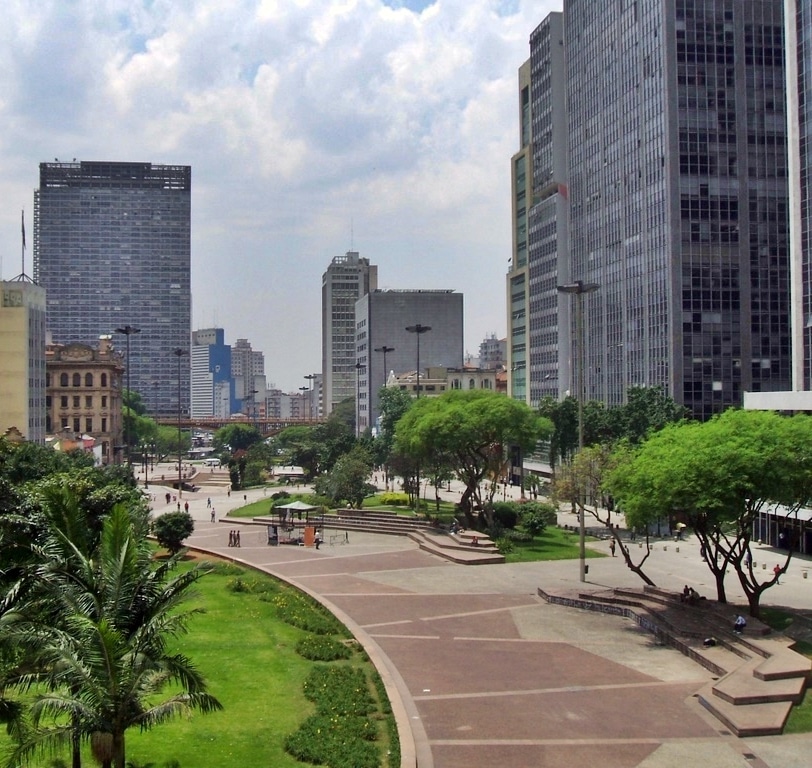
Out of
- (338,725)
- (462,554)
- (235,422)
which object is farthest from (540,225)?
(338,725)

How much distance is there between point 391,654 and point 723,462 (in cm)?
1318

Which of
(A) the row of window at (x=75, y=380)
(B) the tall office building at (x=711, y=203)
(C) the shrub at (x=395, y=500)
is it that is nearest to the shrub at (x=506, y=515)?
(C) the shrub at (x=395, y=500)

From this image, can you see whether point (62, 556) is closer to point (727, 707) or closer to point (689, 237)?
point (727, 707)

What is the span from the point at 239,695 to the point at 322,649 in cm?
531

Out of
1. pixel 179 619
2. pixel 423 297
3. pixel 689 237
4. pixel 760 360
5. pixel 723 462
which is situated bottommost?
pixel 179 619

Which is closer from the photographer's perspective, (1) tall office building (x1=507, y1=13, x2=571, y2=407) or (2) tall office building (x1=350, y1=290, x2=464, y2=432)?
(1) tall office building (x1=507, y1=13, x2=571, y2=407)

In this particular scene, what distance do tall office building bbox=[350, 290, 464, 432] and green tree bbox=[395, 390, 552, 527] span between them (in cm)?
12280

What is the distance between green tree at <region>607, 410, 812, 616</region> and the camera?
30.4m

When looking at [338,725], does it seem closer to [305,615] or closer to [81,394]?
[305,615]

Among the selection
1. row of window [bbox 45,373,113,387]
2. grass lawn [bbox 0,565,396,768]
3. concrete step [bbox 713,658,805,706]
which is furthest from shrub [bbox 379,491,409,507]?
row of window [bbox 45,373,113,387]

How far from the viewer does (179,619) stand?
16.4m

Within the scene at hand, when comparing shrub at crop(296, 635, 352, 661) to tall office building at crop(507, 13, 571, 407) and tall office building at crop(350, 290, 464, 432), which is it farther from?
tall office building at crop(350, 290, 464, 432)

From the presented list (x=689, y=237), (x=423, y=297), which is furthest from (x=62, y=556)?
(x=423, y=297)

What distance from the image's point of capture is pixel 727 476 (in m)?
30.2
